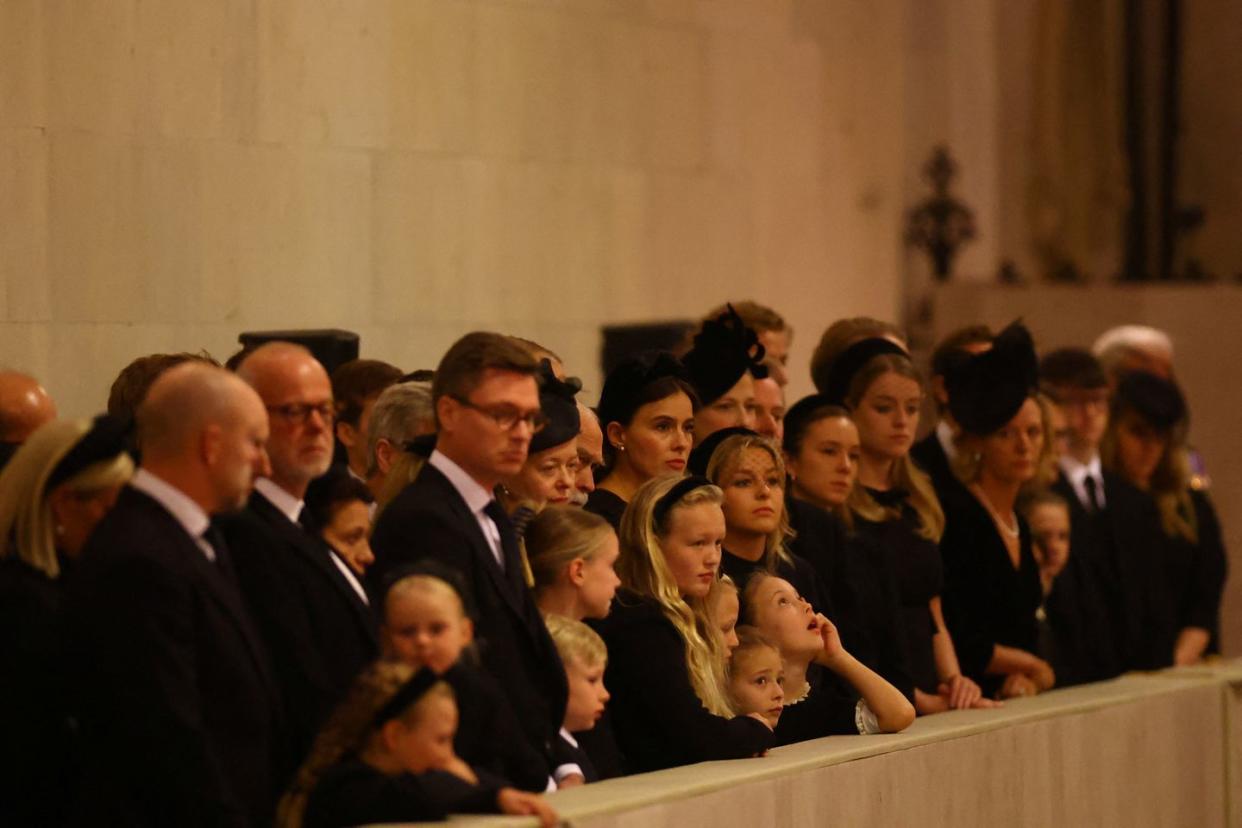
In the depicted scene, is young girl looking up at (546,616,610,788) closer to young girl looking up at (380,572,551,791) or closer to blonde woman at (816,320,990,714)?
young girl looking up at (380,572,551,791)

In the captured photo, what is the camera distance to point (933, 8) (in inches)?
631

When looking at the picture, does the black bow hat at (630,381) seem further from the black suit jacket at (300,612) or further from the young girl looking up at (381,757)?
the young girl looking up at (381,757)

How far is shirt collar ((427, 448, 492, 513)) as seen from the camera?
554 cm

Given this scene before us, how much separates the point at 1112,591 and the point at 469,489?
14.3ft

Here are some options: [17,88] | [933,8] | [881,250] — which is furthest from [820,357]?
[933,8]

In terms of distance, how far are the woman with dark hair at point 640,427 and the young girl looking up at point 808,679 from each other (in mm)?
461

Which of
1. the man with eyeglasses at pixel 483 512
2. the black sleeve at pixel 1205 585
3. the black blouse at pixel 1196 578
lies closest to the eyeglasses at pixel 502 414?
the man with eyeglasses at pixel 483 512

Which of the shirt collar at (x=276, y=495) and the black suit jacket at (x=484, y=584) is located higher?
the shirt collar at (x=276, y=495)

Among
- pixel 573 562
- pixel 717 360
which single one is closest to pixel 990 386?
pixel 717 360

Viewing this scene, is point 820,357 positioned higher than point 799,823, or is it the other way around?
point 820,357

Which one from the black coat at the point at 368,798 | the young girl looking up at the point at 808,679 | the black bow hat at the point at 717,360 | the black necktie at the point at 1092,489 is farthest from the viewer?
the black necktie at the point at 1092,489

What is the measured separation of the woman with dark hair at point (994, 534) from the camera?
8.04 m

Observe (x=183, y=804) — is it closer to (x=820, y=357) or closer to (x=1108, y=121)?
(x=820, y=357)

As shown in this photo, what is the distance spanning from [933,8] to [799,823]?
10.9m
